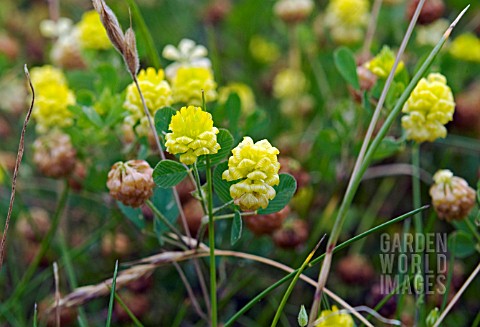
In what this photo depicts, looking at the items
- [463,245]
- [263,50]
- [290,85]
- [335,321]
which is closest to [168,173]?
[335,321]

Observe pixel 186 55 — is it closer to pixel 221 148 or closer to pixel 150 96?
pixel 150 96

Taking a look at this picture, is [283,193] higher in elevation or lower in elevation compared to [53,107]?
lower

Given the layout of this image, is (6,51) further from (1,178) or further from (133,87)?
(133,87)

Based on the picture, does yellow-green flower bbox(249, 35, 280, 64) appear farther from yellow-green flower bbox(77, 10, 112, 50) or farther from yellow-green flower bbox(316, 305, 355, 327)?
yellow-green flower bbox(316, 305, 355, 327)

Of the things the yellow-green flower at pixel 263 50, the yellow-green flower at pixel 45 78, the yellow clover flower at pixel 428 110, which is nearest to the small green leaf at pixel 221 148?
the yellow clover flower at pixel 428 110

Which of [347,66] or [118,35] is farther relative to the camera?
[347,66]

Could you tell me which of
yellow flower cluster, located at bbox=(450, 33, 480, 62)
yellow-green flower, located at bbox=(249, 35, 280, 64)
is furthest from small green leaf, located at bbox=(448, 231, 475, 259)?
yellow-green flower, located at bbox=(249, 35, 280, 64)
